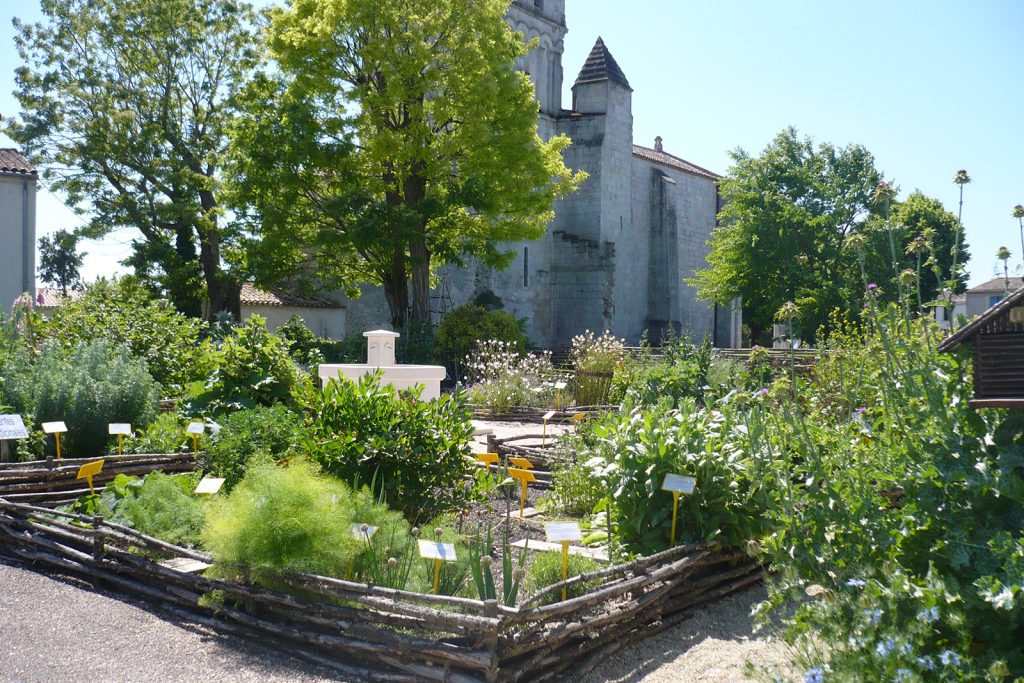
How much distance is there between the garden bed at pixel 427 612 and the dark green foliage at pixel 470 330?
48.2 feet

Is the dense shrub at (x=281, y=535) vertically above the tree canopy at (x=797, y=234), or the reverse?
the tree canopy at (x=797, y=234)

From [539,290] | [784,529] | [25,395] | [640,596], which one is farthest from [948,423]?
[539,290]

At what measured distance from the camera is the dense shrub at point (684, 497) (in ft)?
16.0

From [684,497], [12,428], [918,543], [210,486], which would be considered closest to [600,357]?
[12,428]

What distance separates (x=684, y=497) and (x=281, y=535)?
2161 millimetres

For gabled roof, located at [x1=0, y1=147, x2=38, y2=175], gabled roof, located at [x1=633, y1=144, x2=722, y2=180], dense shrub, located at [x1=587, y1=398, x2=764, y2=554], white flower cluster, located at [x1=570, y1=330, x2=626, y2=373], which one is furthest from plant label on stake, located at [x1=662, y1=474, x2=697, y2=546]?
gabled roof, located at [x1=633, y1=144, x2=722, y2=180]

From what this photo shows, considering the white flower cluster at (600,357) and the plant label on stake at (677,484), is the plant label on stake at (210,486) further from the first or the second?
the white flower cluster at (600,357)

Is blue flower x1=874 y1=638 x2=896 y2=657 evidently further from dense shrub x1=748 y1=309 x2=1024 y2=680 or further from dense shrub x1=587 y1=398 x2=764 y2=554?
dense shrub x1=587 y1=398 x2=764 y2=554

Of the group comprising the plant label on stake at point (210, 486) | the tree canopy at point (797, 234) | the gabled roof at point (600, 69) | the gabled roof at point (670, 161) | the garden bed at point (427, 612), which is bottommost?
the garden bed at point (427, 612)

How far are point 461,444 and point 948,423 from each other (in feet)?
11.2

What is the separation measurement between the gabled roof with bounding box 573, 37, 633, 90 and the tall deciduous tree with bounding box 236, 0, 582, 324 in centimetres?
950

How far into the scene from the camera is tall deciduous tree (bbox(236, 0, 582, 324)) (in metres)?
19.2

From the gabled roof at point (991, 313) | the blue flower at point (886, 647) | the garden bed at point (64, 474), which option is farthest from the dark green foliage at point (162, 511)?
the gabled roof at point (991, 313)

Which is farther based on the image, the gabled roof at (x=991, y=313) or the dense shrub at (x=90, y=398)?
the dense shrub at (x=90, y=398)
